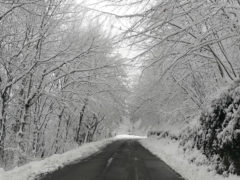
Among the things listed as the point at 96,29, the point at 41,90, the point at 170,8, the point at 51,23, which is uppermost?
the point at 96,29

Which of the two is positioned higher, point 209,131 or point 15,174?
point 209,131

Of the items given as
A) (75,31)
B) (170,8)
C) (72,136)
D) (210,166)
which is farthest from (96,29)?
(72,136)

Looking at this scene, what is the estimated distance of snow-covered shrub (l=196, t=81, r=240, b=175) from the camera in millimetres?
10367

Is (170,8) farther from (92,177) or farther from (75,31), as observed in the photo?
(75,31)

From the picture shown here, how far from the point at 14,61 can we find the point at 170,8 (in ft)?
30.3

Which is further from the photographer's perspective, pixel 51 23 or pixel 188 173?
pixel 51 23

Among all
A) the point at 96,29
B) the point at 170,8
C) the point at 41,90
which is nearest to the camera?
the point at 170,8

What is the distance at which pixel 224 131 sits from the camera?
11.4 meters

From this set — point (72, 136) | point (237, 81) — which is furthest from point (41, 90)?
point (72, 136)

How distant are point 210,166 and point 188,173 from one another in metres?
1.12

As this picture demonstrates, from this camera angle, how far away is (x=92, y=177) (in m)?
9.91

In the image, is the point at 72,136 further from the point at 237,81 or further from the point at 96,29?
the point at 237,81

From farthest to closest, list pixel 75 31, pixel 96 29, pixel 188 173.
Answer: pixel 96 29 → pixel 75 31 → pixel 188 173

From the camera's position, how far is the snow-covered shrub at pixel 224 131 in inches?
408
